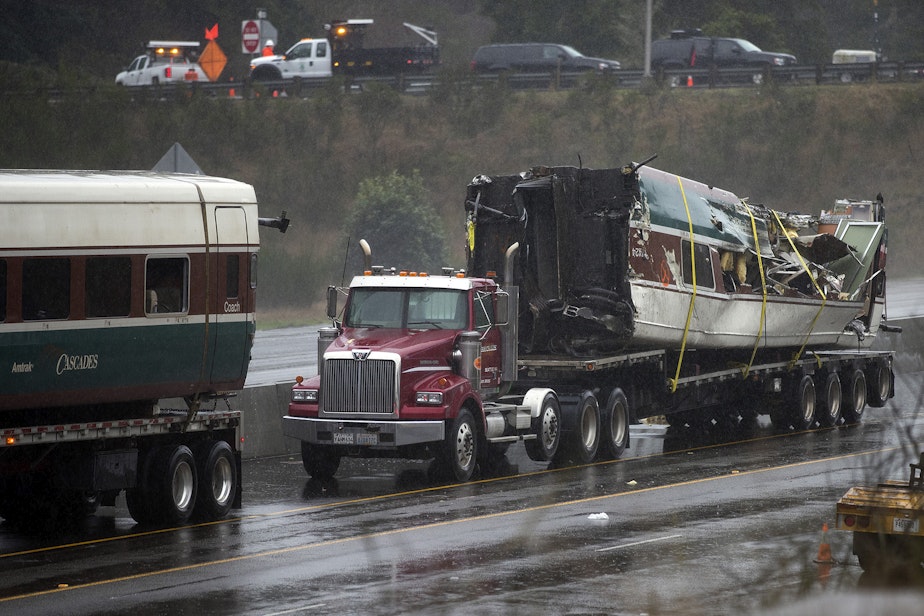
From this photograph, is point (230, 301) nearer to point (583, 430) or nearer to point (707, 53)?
point (583, 430)

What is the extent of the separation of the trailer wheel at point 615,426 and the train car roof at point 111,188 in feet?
23.5

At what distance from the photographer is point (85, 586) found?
1251cm

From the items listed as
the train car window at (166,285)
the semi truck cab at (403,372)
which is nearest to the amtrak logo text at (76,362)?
the train car window at (166,285)

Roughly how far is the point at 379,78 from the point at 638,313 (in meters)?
52.9

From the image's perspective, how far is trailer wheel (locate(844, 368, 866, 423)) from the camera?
27.8 m

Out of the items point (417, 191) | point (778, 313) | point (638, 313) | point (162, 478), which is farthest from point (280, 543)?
point (417, 191)

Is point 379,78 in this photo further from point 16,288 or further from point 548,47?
point 16,288

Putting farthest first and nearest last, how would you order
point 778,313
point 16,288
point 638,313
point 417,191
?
point 417,191
point 778,313
point 638,313
point 16,288

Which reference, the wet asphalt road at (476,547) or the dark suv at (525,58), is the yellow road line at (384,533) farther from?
the dark suv at (525,58)

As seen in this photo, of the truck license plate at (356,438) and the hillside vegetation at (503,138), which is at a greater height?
the hillside vegetation at (503,138)

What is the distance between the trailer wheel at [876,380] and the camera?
28.9m

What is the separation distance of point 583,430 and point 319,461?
3.90 m

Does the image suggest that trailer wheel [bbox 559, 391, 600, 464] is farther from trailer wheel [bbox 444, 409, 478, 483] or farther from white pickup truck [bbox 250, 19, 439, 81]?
white pickup truck [bbox 250, 19, 439, 81]

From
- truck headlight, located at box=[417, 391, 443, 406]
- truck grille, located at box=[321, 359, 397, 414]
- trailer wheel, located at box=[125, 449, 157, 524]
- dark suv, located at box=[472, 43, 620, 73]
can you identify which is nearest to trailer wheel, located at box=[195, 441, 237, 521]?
trailer wheel, located at box=[125, 449, 157, 524]
